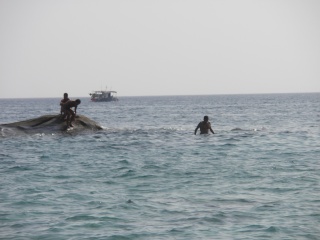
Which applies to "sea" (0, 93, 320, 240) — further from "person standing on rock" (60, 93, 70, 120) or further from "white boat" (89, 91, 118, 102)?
"white boat" (89, 91, 118, 102)

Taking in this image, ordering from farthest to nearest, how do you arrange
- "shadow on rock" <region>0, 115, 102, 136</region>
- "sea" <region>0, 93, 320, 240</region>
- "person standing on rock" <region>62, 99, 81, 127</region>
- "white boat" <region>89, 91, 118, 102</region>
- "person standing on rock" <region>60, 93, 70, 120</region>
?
"white boat" <region>89, 91, 118, 102</region> < "shadow on rock" <region>0, 115, 102, 136</region> < "person standing on rock" <region>60, 93, 70, 120</region> < "person standing on rock" <region>62, 99, 81, 127</region> < "sea" <region>0, 93, 320, 240</region>

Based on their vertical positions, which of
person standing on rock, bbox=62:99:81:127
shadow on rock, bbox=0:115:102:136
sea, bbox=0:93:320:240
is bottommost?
sea, bbox=0:93:320:240

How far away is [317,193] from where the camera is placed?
13.0 m

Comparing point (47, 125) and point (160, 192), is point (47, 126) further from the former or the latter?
point (160, 192)

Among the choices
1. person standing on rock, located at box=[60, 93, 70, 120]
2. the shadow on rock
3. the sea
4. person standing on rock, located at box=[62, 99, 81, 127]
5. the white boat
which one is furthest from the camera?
the white boat

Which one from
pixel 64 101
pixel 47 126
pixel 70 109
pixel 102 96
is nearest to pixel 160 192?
pixel 70 109

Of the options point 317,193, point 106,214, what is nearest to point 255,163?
point 317,193

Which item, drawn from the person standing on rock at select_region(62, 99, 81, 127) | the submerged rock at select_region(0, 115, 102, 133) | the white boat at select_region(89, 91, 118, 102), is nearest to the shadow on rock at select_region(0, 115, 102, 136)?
the submerged rock at select_region(0, 115, 102, 133)

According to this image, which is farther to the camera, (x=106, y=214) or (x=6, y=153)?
(x=6, y=153)

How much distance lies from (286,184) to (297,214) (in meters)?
3.33

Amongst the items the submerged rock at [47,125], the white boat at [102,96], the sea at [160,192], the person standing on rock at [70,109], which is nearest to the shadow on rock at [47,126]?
the submerged rock at [47,125]

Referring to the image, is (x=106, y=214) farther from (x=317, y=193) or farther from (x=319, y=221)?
(x=317, y=193)

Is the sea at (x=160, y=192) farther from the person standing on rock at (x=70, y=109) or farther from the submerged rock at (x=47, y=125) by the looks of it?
the submerged rock at (x=47, y=125)

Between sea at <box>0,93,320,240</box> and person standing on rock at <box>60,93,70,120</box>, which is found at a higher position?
person standing on rock at <box>60,93,70,120</box>
